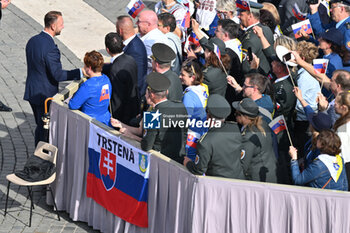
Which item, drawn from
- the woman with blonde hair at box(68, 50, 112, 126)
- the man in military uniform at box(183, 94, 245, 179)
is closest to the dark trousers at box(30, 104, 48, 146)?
the woman with blonde hair at box(68, 50, 112, 126)

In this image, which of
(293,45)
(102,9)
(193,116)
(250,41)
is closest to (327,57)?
(293,45)

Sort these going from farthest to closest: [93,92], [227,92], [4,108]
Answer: [4,108] < [227,92] < [93,92]

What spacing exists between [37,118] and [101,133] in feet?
7.08

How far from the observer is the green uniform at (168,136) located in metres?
8.14

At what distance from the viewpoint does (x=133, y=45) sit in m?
10.5

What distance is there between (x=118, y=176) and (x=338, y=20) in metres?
5.02

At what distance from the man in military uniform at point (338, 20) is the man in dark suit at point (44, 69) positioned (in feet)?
13.4

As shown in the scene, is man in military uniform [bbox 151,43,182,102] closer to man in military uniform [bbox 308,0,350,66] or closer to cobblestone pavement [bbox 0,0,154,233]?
cobblestone pavement [bbox 0,0,154,233]

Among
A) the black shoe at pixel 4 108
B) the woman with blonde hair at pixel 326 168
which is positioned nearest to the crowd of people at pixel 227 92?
the woman with blonde hair at pixel 326 168

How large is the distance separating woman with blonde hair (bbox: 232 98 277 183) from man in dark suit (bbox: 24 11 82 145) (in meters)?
3.38

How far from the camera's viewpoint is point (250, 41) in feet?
36.1

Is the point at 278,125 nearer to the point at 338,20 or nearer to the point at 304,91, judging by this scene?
the point at 304,91

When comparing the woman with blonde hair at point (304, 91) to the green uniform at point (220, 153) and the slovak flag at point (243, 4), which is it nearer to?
the slovak flag at point (243, 4)

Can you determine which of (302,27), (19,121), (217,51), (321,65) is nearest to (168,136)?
(217,51)
